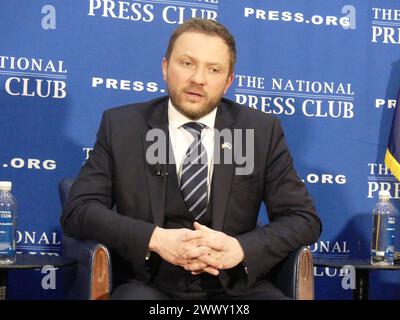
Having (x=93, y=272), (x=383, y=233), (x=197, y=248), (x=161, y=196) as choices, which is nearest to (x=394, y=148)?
(x=383, y=233)

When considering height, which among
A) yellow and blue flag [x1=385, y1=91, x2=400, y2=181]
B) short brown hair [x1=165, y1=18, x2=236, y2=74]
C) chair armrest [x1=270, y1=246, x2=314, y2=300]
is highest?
short brown hair [x1=165, y1=18, x2=236, y2=74]

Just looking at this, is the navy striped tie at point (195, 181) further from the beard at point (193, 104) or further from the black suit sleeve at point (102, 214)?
the black suit sleeve at point (102, 214)

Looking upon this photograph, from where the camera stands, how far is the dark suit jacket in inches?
98.6

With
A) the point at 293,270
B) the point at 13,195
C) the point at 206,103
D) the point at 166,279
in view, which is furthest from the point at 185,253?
the point at 13,195

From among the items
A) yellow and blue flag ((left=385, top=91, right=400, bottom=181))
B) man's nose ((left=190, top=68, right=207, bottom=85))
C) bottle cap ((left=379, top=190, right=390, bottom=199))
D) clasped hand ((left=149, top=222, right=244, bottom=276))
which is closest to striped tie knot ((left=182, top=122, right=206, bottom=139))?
man's nose ((left=190, top=68, right=207, bottom=85))

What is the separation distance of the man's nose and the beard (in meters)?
0.04

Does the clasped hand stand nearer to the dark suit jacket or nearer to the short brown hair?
the dark suit jacket

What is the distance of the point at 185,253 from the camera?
7.90 ft

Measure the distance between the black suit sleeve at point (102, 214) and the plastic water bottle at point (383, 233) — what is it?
5.39 feet

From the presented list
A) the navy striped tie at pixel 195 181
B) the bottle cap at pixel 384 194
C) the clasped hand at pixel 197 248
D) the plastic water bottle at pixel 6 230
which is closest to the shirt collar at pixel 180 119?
the navy striped tie at pixel 195 181

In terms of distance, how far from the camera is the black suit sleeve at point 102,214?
2.46 m

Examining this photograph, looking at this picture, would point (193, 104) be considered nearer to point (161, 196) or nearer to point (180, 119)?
point (180, 119)

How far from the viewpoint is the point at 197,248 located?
7.88 feet

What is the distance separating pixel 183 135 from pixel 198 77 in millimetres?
262
